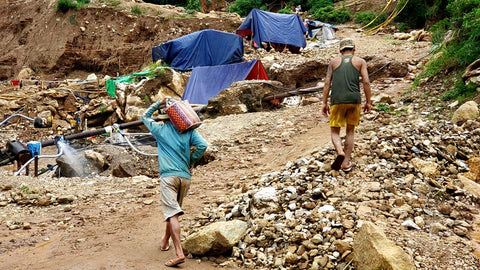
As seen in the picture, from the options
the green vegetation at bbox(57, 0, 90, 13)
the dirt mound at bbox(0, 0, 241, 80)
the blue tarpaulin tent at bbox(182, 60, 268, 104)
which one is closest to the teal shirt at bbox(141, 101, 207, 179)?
the blue tarpaulin tent at bbox(182, 60, 268, 104)

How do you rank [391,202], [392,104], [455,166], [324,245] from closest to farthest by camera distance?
[324,245] → [391,202] → [455,166] → [392,104]

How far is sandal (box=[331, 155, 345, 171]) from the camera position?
4.21 meters

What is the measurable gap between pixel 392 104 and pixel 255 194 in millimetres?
5046

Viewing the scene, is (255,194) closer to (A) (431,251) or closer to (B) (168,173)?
(B) (168,173)

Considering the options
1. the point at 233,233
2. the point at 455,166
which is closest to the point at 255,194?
the point at 233,233

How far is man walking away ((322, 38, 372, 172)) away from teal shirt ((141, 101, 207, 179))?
156cm

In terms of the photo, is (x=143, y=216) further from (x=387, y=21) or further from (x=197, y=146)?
(x=387, y=21)

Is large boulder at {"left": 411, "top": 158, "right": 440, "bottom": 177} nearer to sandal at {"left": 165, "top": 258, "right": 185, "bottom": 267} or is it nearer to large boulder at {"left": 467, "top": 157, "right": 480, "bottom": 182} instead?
large boulder at {"left": 467, "top": 157, "right": 480, "bottom": 182}

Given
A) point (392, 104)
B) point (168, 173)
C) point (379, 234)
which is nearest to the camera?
point (379, 234)

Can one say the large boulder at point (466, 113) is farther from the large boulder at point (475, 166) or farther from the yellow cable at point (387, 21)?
the yellow cable at point (387, 21)

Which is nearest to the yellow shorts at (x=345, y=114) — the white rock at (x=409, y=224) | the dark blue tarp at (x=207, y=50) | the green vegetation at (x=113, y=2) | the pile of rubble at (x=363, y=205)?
the pile of rubble at (x=363, y=205)

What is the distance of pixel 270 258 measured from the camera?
3.41 meters

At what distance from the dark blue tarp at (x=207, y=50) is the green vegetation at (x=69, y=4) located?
33.5 feet

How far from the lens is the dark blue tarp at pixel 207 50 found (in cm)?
1739
